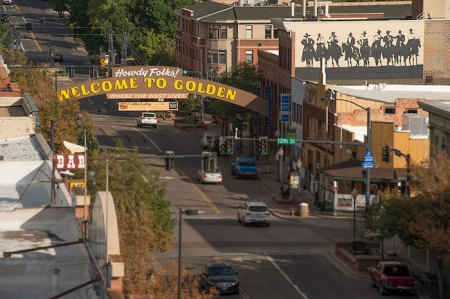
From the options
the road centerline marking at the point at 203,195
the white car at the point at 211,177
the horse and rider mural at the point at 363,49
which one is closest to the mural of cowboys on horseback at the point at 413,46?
the horse and rider mural at the point at 363,49

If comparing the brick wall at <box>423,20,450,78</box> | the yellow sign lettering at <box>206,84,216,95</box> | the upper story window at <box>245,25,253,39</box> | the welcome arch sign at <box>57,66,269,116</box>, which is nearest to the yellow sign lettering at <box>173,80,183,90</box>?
the welcome arch sign at <box>57,66,269,116</box>

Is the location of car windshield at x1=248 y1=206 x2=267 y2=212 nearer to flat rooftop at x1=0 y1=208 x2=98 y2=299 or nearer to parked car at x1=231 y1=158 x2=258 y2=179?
parked car at x1=231 y1=158 x2=258 y2=179

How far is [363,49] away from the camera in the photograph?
10106cm

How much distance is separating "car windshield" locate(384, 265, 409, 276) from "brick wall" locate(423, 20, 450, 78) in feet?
171

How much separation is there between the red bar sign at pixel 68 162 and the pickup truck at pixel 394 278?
1584cm

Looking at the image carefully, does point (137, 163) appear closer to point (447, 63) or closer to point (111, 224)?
point (111, 224)

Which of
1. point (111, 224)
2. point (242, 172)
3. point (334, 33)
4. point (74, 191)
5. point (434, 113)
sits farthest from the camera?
point (334, 33)

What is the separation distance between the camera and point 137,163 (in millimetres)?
Result: 56781

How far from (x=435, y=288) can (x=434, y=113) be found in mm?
13458

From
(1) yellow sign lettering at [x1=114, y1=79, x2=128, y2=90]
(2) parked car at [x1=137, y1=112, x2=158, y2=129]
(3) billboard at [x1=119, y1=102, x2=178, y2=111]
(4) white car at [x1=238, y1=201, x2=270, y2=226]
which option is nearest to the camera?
(4) white car at [x1=238, y1=201, x2=270, y2=226]

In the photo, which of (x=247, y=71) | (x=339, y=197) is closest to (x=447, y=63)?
(x=247, y=71)

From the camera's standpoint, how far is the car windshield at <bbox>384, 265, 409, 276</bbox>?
2090 inches

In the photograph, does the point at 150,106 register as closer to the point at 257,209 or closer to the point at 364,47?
the point at 364,47

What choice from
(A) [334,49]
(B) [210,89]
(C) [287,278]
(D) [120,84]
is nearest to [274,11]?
(A) [334,49]
